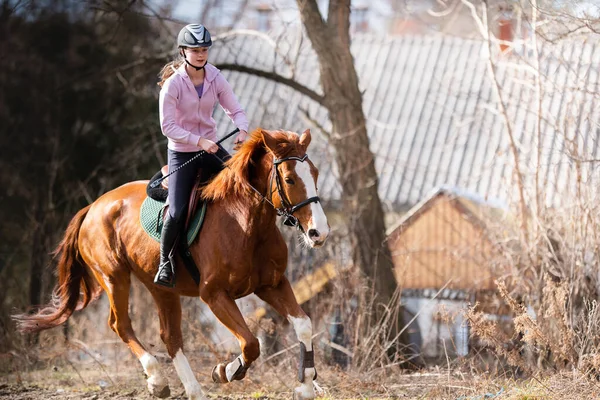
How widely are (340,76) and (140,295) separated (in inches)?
165

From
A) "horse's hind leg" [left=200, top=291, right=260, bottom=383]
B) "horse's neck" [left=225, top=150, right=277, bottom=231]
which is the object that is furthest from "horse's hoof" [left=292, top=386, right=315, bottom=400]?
"horse's neck" [left=225, top=150, right=277, bottom=231]

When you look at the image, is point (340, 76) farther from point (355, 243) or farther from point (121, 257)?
point (121, 257)

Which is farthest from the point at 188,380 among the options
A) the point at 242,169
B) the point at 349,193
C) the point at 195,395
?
the point at 349,193

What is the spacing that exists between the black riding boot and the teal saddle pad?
125 millimetres

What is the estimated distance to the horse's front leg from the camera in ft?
22.3

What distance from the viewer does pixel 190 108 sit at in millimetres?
7445

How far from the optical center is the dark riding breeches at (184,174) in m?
7.41

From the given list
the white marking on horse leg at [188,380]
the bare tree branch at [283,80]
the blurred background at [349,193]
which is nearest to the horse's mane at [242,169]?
the white marking on horse leg at [188,380]

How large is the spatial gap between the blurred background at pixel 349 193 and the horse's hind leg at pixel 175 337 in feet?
4.62

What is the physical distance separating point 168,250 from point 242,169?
957 mm

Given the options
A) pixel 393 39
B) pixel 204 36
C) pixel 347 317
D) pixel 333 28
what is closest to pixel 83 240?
pixel 204 36

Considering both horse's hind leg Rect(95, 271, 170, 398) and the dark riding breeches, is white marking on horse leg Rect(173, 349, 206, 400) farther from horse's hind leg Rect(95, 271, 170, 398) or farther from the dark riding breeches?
the dark riding breeches

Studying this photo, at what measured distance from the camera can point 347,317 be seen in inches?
430

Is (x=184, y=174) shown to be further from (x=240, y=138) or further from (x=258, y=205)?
(x=258, y=205)
